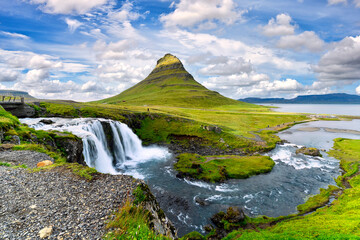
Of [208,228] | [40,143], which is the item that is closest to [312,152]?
[208,228]

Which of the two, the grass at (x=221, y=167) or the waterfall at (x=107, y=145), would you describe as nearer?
the waterfall at (x=107, y=145)

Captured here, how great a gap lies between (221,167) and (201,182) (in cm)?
777

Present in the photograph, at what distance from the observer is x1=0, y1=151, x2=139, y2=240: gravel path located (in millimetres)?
9016

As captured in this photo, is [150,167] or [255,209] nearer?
[255,209]

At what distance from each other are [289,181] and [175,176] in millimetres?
24197

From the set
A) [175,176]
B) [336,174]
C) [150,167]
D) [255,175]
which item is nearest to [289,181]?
[255,175]

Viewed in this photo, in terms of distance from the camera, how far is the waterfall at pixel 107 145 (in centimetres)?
3780

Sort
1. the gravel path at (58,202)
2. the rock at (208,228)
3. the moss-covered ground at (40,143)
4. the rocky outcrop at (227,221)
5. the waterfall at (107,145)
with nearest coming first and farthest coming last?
the gravel path at (58,202)
the moss-covered ground at (40,143)
the rocky outcrop at (227,221)
the rock at (208,228)
the waterfall at (107,145)

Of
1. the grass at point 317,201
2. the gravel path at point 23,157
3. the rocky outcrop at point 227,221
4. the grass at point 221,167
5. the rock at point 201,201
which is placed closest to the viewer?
the gravel path at point 23,157

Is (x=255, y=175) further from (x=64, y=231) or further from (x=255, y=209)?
(x=64, y=231)

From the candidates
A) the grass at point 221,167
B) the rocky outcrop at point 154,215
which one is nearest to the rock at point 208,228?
the rocky outcrop at point 154,215

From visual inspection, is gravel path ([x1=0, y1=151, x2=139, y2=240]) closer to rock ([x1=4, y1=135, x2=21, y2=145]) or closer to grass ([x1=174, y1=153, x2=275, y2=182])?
rock ([x1=4, y1=135, x2=21, y2=145])

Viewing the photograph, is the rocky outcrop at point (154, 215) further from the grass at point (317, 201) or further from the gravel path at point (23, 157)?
the grass at point (317, 201)

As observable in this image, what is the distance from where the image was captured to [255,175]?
4025 cm
